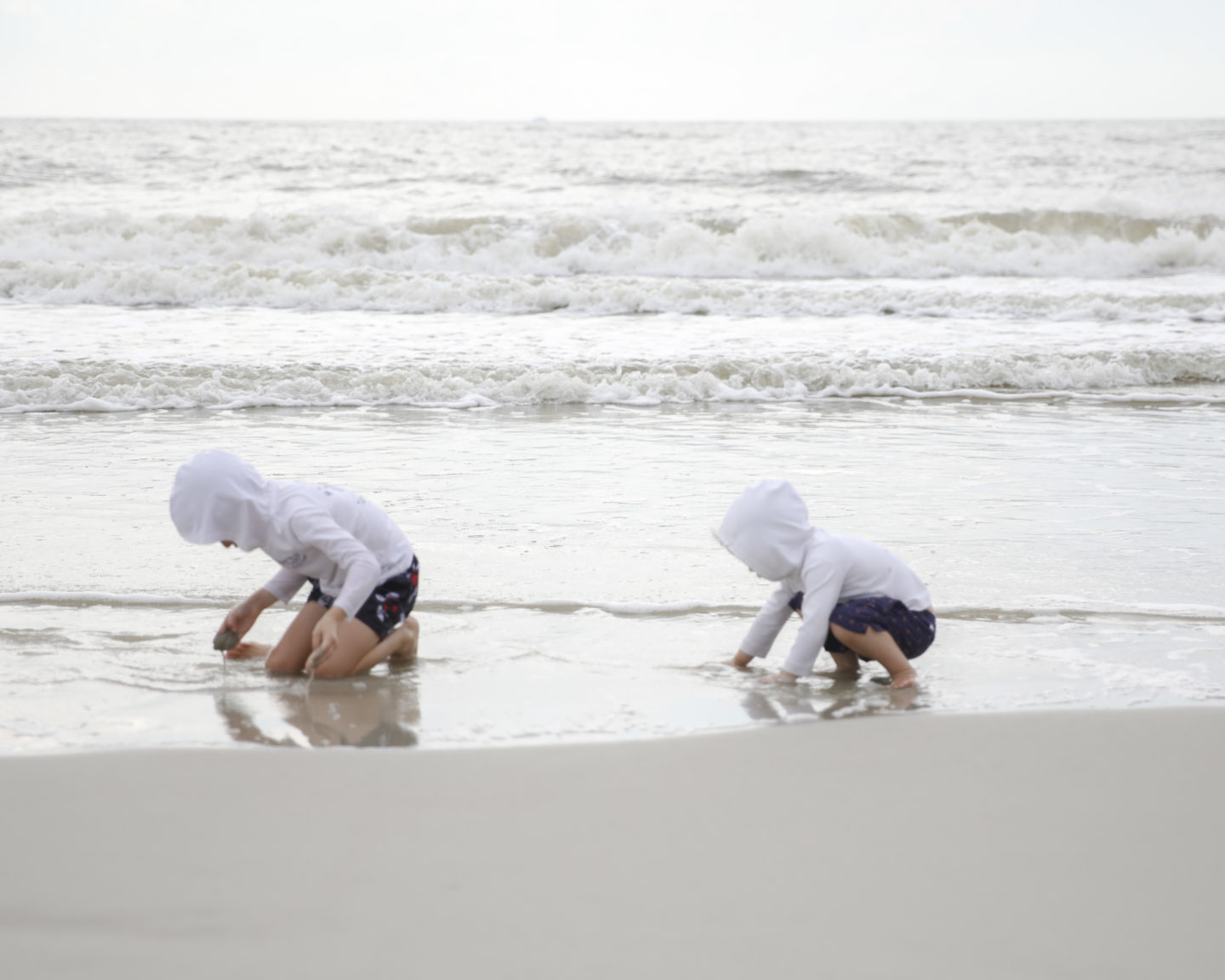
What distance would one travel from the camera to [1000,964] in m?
2.03

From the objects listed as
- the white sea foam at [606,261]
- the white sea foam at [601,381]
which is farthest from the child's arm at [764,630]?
the white sea foam at [606,261]

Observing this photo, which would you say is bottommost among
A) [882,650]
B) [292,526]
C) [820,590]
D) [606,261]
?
[882,650]

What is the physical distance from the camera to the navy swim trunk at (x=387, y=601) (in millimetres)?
3768

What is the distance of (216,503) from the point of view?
138 inches

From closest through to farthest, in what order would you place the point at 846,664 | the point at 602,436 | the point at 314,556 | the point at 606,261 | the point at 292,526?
1. the point at 292,526
2. the point at 314,556
3. the point at 846,664
4. the point at 602,436
5. the point at 606,261

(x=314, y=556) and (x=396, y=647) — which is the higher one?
(x=314, y=556)

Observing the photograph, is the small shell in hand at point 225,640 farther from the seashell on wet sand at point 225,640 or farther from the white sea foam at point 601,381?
the white sea foam at point 601,381

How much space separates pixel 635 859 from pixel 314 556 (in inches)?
70.2

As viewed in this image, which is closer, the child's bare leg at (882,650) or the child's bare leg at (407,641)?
the child's bare leg at (882,650)

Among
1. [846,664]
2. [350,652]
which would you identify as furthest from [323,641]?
[846,664]

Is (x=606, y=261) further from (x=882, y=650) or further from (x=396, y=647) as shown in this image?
(x=882, y=650)

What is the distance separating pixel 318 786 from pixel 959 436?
6.10 metres

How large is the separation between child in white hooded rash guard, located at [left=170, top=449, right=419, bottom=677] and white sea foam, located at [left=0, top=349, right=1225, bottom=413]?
5.37 metres

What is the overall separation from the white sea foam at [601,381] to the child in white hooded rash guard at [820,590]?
572 cm
